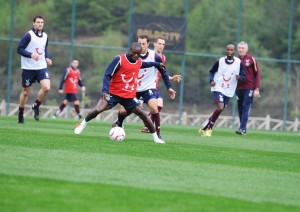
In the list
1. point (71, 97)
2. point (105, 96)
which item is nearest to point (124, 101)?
point (105, 96)

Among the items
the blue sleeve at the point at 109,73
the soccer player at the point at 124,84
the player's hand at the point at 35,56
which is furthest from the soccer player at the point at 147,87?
the player's hand at the point at 35,56

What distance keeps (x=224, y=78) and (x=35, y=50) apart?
4.39m

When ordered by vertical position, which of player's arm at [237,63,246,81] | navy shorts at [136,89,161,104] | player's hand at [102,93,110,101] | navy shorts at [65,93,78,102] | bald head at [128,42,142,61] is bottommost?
navy shorts at [65,93,78,102]

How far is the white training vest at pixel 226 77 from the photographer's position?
20.9 metres

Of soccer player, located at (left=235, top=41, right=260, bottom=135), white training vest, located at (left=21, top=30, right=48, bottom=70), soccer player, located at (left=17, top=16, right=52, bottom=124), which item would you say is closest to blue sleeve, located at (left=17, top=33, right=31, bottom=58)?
soccer player, located at (left=17, top=16, right=52, bottom=124)

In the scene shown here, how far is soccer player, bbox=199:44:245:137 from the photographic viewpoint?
67.8 feet

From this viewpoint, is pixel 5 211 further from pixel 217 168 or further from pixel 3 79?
pixel 3 79

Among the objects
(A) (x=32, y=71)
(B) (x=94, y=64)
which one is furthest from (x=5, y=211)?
(B) (x=94, y=64)

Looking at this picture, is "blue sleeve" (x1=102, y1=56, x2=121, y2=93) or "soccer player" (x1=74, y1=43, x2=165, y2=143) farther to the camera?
"soccer player" (x1=74, y1=43, x2=165, y2=143)

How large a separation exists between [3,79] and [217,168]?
142 ft

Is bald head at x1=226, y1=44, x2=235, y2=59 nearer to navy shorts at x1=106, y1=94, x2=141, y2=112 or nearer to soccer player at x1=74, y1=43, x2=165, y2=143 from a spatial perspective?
soccer player at x1=74, y1=43, x2=165, y2=143

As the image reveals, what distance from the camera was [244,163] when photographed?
13.0 meters

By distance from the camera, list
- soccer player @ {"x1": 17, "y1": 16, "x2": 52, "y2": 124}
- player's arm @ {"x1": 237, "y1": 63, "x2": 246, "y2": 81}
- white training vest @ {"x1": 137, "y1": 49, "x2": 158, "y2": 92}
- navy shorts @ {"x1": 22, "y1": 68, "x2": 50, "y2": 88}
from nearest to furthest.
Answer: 1. white training vest @ {"x1": 137, "y1": 49, "x2": 158, "y2": 92}
2. soccer player @ {"x1": 17, "y1": 16, "x2": 52, "y2": 124}
3. navy shorts @ {"x1": 22, "y1": 68, "x2": 50, "y2": 88}
4. player's arm @ {"x1": 237, "y1": 63, "x2": 246, "y2": 81}

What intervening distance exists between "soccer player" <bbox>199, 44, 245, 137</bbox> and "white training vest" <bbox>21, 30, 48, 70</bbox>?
383cm
